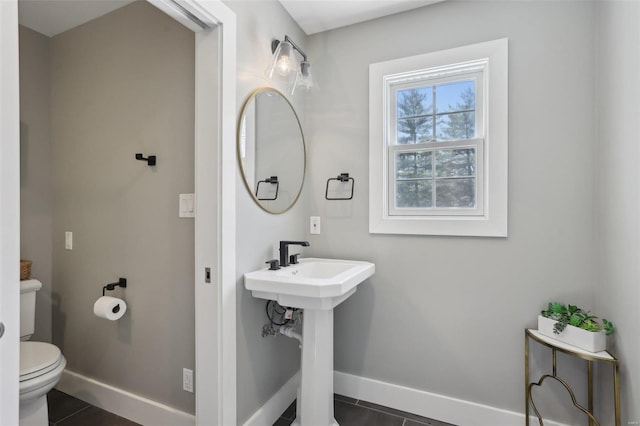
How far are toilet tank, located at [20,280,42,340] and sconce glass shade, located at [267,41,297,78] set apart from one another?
196cm

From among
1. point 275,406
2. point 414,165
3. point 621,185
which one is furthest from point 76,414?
point 621,185

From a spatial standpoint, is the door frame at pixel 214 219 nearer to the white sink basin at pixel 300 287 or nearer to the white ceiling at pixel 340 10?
the white sink basin at pixel 300 287

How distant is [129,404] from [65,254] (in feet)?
3.62

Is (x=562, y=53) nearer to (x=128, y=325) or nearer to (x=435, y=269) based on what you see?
(x=435, y=269)

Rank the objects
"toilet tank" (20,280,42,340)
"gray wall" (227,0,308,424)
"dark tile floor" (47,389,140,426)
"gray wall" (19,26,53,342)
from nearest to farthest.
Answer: "gray wall" (227,0,308,424)
"dark tile floor" (47,389,140,426)
"toilet tank" (20,280,42,340)
"gray wall" (19,26,53,342)

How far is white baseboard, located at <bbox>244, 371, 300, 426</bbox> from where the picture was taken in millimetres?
1779

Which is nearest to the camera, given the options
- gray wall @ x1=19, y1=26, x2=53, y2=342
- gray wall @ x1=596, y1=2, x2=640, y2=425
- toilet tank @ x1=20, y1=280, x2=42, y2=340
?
gray wall @ x1=596, y1=2, x2=640, y2=425

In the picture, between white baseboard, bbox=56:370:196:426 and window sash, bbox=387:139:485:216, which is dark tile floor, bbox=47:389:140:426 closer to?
white baseboard, bbox=56:370:196:426

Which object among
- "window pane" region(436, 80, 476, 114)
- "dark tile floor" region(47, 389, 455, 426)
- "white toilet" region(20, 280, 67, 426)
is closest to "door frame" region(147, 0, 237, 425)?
"dark tile floor" region(47, 389, 455, 426)

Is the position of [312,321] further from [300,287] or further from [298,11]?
[298,11]

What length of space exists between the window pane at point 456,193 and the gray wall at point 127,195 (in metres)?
1.49
